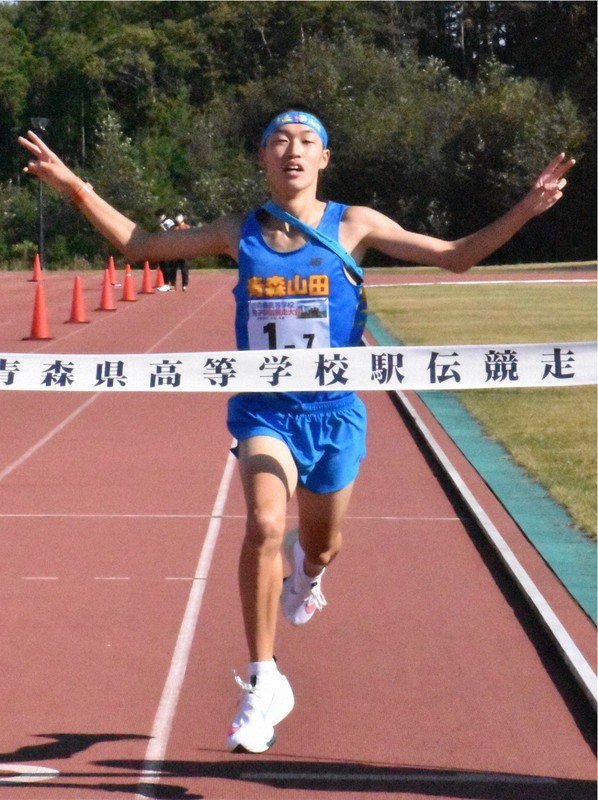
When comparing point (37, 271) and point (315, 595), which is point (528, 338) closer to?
point (315, 595)

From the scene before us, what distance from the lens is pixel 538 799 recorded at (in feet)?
15.6

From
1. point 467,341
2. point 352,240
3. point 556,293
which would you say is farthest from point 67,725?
point 556,293

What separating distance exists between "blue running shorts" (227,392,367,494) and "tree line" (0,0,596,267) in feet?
202

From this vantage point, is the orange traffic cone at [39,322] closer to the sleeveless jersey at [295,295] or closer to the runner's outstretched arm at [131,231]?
the runner's outstretched arm at [131,231]

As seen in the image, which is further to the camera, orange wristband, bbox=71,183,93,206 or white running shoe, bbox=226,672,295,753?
orange wristband, bbox=71,183,93,206

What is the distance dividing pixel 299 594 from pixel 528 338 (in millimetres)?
16868

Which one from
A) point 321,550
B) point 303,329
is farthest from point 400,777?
point 303,329

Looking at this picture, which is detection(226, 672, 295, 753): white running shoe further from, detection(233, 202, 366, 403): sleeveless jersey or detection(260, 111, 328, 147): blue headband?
detection(260, 111, 328, 147): blue headband

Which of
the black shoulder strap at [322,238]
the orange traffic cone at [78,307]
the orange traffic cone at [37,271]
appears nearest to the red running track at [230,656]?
the black shoulder strap at [322,238]

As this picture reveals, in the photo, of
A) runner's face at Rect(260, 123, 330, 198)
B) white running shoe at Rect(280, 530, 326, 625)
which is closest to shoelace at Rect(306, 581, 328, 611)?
white running shoe at Rect(280, 530, 326, 625)

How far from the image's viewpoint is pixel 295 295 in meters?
5.26

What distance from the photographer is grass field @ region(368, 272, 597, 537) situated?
1120cm

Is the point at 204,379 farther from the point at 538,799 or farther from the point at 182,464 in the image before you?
the point at 182,464

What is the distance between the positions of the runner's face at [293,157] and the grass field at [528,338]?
4214 mm
